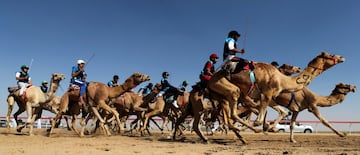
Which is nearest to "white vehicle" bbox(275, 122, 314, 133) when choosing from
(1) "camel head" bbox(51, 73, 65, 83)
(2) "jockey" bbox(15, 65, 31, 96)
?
(1) "camel head" bbox(51, 73, 65, 83)

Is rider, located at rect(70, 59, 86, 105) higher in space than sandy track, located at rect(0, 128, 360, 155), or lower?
higher

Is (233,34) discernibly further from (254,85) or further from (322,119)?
(322,119)

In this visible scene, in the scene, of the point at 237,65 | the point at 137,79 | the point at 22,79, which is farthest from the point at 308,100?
the point at 22,79

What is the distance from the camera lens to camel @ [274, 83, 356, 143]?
47.0ft

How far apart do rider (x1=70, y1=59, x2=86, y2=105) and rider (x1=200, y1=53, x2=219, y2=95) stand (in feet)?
17.2

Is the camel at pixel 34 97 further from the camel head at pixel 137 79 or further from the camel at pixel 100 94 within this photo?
the camel head at pixel 137 79

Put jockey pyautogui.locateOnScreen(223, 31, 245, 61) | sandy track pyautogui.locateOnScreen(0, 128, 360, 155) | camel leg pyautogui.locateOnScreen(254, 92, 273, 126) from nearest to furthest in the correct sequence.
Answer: sandy track pyautogui.locateOnScreen(0, 128, 360, 155)
camel leg pyautogui.locateOnScreen(254, 92, 273, 126)
jockey pyautogui.locateOnScreen(223, 31, 245, 61)

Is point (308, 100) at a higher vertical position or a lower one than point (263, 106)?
higher

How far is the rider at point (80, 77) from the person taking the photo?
582 inches

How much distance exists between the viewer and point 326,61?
11.9 meters

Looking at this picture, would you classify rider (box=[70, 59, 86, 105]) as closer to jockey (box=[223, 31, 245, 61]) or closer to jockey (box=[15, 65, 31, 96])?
jockey (box=[15, 65, 31, 96])

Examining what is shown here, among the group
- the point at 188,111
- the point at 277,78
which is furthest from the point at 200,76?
the point at 277,78

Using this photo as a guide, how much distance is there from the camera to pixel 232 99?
35.9ft

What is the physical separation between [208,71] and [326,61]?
12.3 feet
